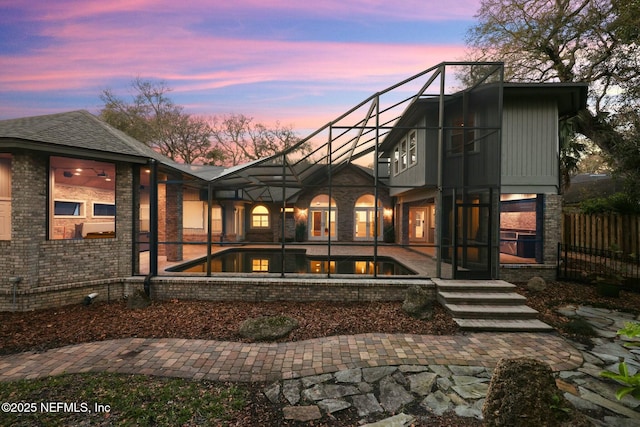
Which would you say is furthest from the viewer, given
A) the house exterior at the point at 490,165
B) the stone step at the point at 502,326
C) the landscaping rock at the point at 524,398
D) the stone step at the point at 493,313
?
the house exterior at the point at 490,165

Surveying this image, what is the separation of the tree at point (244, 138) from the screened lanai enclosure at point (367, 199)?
1244cm

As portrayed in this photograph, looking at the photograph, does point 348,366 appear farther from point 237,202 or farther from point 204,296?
point 237,202

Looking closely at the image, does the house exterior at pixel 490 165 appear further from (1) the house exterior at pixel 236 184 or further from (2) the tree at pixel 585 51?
(2) the tree at pixel 585 51

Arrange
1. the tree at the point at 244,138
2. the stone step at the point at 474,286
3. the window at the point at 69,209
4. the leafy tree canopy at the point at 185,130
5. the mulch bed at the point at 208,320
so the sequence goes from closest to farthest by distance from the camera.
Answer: the mulch bed at the point at 208,320 → the stone step at the point at 474,286 → the window at the point at 69,209 → the leafy tree canopy at the point at 185,130 → the tree at the point at 244,138

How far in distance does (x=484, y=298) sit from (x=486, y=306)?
173mm

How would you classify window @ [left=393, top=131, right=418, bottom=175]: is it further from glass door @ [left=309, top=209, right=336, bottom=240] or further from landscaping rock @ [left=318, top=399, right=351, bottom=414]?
landscaping rock @ [left=318, top=399, right=351, bottom=414]

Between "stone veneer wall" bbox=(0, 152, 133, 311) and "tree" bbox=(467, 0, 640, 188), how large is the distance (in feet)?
52.7

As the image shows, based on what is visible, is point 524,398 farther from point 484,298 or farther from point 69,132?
point 69,132

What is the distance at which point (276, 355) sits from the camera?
14.6ft

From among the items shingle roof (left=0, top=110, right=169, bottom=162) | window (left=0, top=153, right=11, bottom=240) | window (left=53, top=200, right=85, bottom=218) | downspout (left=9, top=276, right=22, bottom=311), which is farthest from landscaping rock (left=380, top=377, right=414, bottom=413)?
window (left=53, top=200, right=85, bottom=218)

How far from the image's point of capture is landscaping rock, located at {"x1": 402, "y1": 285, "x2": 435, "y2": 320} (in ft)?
19.7

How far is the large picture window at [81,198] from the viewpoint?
708 cm

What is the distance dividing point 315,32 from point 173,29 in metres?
6.81

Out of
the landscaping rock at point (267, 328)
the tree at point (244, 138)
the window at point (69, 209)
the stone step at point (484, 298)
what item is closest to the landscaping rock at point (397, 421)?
the landscaping rock at point (267, 328)
